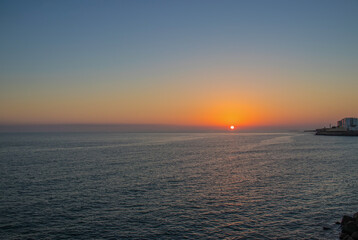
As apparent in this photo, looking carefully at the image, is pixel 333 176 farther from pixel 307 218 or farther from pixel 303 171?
pixel 307 218

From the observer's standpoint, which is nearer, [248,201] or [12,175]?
[248,201]

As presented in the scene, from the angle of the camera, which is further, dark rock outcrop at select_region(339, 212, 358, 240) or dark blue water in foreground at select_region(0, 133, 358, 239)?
dark blue water in foreground at select_region(0, 133, 358, 239)

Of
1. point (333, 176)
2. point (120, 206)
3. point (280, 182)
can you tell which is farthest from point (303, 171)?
point (120, 206)

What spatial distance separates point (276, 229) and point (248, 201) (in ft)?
25.5

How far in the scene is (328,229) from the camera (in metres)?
21.2

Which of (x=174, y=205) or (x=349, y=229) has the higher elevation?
(x=349, y=229)

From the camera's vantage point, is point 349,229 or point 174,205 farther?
point 174,205

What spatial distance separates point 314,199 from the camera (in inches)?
1152

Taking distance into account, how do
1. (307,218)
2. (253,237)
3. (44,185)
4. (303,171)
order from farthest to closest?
1. (303,171)
2. (44,185)
3. (307,218)
4. (253,237)

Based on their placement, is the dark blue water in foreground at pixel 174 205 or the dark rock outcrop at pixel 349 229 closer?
the dark rock outcrop at pixel 349 229

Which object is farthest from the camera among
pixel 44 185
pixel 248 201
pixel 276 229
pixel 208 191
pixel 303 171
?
pixel 303 171

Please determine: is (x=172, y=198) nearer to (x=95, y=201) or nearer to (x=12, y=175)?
(x=95, y=201)

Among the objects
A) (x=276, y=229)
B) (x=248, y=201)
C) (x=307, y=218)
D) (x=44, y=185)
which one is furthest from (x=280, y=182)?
(x=44, y=185)

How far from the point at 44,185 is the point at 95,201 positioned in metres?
11.7
